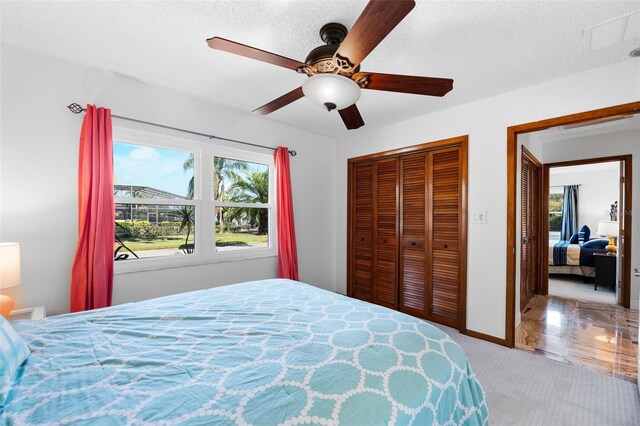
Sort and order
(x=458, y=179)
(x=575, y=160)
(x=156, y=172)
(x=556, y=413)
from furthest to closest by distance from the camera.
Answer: (x=575, y=160) → (x=458, y=179) → (x=156, y=172) → (x=556, y=413)

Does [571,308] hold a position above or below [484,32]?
below

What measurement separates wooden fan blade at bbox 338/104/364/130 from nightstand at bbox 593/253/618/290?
4968mm

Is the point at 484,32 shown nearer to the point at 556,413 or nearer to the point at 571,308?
the point at 556,413

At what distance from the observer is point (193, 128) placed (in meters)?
2.95

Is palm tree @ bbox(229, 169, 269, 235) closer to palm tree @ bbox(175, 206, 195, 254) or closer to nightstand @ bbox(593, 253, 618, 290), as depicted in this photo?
palm tree @ bbox(175, 206, 195, 254)

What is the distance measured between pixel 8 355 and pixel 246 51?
5.16 ft

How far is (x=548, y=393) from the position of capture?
2.01m

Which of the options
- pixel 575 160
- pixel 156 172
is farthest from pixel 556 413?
pixel 575 160

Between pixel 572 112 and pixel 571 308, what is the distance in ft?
9.06

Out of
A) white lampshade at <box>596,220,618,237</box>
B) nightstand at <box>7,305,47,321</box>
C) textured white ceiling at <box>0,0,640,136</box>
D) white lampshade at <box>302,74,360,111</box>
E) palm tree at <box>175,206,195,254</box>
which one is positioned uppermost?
textured white ceiling at <box>0,0,640,136</box>

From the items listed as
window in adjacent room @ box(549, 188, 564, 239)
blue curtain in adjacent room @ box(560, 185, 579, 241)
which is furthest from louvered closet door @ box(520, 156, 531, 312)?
window in adjacent room @ box(549, 188, 564, 239)

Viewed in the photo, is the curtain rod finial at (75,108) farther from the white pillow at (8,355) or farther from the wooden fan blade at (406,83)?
the wooden fan blade at (406,83)

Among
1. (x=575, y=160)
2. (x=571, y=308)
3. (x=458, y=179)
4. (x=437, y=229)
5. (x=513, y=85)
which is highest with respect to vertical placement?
(x=513, y=85)

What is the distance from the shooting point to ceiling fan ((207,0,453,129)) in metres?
1.21
